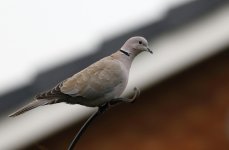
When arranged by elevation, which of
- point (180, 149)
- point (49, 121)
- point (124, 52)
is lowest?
point (180, 149)

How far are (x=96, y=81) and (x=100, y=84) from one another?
0.02m

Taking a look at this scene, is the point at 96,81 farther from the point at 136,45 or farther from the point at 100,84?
the point at 136,45

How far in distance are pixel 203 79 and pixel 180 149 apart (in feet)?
1.68

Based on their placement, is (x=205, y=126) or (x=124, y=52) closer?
(x=124, y=52)

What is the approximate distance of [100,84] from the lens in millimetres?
3006

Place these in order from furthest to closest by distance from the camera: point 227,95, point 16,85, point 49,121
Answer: point 227,95, point 16,85, point 49,121

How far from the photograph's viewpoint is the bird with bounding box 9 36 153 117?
2.95m

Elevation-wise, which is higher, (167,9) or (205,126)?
(167,9)

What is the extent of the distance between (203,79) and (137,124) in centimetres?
56

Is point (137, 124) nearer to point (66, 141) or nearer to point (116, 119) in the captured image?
point (116, 119)

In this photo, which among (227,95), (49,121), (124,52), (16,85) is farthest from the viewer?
(227,95)

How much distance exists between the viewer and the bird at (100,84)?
116 inches

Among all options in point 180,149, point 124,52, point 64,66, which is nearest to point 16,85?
point 64,66

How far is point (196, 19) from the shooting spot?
593 centimetres
